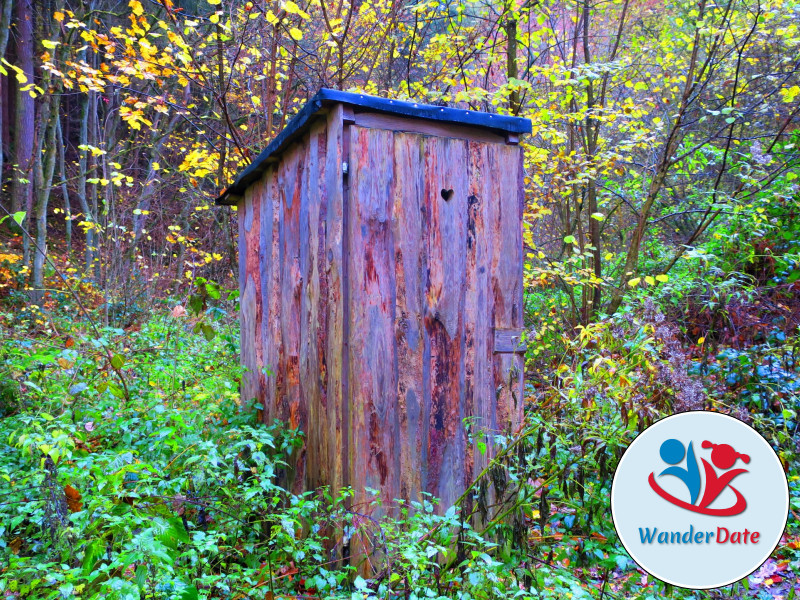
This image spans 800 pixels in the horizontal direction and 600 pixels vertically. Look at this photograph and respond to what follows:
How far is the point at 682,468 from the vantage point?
1.78m

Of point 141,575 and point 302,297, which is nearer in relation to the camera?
point 141,575

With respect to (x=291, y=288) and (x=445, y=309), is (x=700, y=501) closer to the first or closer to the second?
(x=445, y=309)

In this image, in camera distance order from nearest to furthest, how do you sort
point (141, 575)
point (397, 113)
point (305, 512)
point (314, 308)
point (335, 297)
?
point (141, 575) < point (305, 512) < point (335, 297) < point (397, 113) < point (314, 308)

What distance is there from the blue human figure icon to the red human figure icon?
0.03m

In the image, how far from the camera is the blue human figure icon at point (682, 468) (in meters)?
1.75

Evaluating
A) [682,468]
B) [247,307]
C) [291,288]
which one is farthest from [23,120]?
[682,468]

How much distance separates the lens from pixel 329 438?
2844mm

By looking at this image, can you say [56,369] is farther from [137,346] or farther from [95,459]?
[95,459]

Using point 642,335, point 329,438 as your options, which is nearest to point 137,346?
point 329,438

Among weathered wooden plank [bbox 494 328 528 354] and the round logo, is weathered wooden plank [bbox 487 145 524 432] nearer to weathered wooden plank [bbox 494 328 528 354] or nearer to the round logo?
weathered wooden plank [bbox 494 328 528 354]

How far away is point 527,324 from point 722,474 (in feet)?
20.7

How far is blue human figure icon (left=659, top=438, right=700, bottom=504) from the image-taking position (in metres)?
1.75

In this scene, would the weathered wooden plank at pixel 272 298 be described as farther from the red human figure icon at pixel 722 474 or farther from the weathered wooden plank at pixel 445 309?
the red human figure icon at pixel 722 474

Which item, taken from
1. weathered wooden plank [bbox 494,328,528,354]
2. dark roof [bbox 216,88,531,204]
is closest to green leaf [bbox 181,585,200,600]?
weathered wooden plank [bbox 494,328,528,354]
